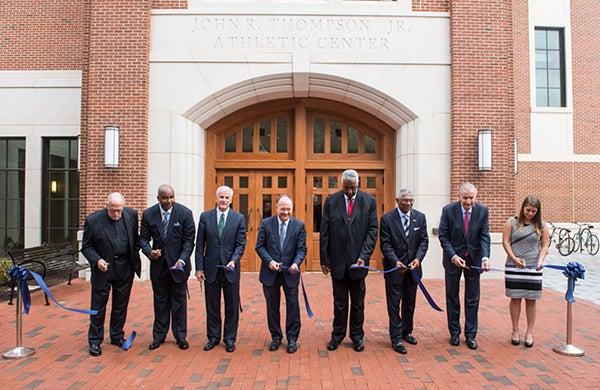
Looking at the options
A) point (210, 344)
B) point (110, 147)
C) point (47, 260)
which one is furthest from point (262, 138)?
point (210, 344)

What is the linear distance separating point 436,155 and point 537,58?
1127cm

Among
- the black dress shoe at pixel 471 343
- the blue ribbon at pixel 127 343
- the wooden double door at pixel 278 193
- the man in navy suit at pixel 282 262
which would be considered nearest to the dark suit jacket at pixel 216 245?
the man in navy suit at pixel 282 262

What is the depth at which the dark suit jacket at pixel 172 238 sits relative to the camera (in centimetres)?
480

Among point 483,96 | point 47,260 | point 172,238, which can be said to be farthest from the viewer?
point 483,96

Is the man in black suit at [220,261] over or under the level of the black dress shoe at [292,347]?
over

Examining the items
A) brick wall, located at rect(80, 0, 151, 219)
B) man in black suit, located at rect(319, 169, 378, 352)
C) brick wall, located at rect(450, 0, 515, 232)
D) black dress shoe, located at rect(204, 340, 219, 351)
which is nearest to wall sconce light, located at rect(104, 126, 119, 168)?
brick wall, located at rect(80, 0, 151, 219)

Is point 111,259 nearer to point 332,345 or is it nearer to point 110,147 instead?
point 332,345

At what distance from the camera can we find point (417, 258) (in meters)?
4.82

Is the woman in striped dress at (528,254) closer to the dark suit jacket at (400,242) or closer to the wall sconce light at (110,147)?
the dark suit jacket at (400,242)

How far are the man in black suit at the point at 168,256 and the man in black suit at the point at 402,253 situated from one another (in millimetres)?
2240

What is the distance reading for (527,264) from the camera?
16.0ft

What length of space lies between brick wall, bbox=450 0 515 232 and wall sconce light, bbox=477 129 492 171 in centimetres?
20

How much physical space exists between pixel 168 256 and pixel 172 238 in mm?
202

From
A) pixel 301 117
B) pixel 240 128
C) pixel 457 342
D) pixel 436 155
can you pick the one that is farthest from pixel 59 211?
pixel 457 342
